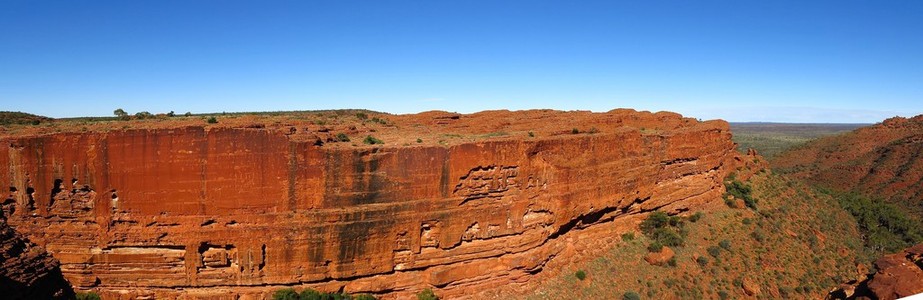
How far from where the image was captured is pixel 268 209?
18016 mm

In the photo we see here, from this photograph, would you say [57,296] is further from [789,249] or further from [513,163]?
[789,249]

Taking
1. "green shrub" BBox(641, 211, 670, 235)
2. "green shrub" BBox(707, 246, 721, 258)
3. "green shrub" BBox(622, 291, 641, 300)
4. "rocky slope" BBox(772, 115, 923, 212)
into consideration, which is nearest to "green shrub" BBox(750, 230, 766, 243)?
"green shrub" BBox(707, 246, 721, 258)

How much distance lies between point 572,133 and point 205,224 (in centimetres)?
1706

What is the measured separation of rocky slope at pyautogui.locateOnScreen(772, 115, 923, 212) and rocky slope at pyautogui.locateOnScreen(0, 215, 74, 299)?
61979 mm

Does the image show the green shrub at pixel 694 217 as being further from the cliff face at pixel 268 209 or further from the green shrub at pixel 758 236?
the cliff face at pixel 268 209

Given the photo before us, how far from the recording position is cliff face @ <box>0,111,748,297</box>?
17.3 metres

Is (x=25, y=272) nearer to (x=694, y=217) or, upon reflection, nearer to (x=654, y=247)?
(x=654, y=247)

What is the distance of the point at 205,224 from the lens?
58.8ft

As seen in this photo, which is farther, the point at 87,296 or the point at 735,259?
the point at 735,259

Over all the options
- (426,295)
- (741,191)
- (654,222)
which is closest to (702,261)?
(654,222)

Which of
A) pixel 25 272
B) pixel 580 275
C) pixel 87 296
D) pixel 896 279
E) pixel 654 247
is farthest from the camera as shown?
pixel 654 247

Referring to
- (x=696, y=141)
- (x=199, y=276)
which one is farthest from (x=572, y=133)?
(x=199, y=276)

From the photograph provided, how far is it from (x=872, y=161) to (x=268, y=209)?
2901 inches

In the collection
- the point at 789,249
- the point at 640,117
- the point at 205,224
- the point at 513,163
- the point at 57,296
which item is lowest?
the point at 789,249
